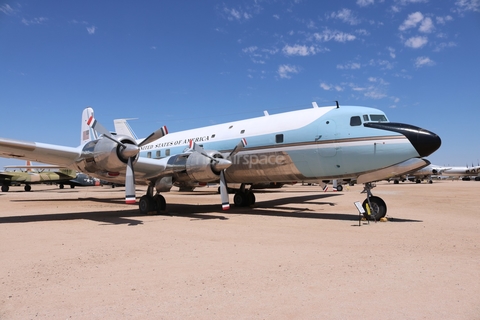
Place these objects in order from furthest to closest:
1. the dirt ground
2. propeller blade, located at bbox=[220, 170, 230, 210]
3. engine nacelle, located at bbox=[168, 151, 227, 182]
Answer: engine nacelle, located at bbox=[168, 151, 227, 182], propeller blade, located at bbox=[220, 170, 230, 210], the dirt ground

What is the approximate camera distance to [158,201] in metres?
14.7

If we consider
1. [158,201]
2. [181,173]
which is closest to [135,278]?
[181,173]

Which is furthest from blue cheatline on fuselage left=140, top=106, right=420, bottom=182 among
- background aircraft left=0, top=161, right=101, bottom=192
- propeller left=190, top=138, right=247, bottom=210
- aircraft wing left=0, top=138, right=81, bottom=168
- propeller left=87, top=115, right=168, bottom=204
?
background aircraft left=0, top=161, right=101, bottom=192

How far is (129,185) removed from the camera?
11773 mm

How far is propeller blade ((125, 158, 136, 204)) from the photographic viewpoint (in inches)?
454

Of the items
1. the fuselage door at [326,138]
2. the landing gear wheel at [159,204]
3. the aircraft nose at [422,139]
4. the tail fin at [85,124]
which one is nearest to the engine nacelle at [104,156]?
the landing gear wheel at [159,204]

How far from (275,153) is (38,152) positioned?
8586mm

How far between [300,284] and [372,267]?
1.57 metres

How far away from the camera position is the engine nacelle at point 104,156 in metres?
12.1

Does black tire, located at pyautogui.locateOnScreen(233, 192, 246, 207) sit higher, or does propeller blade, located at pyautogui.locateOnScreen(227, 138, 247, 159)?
propeller blade, located at pyautogui.locateOnScreen(227, 138, 247, 159)

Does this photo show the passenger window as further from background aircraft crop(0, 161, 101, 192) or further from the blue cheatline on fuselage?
background aircraft crop(0, 161, 101, 192)

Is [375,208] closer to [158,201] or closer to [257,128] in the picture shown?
[257,128]

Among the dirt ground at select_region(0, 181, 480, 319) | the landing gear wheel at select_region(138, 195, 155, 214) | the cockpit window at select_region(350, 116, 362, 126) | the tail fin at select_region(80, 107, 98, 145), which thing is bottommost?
the dirt ground at select_region(0, 181, 480, 319)

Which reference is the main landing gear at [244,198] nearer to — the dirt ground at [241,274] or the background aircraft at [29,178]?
the dirt ground at [241,274]
